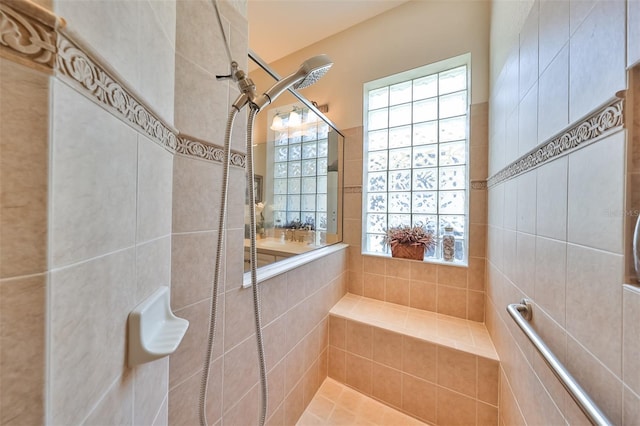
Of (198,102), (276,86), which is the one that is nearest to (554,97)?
(276,86)

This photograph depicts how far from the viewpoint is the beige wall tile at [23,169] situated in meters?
0.23

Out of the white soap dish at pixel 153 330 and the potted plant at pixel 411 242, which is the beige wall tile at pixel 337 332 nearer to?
the potted plant at pixel 411 242

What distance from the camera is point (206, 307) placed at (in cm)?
72

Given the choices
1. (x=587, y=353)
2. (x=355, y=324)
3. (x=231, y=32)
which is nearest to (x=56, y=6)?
(x=231, y=32)

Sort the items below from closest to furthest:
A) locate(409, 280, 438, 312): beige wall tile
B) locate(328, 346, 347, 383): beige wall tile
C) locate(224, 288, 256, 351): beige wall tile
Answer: locate(224, 288, 256, 351): beige wall tile, locate(328, 346, 347, 383): beige wall tile, locate(409, 280, 438, 312): beige wall tile

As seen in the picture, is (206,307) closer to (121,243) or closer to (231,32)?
(121,243)

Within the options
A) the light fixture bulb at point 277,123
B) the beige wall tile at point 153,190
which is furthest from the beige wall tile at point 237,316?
the light fixture bulb at point 277,123

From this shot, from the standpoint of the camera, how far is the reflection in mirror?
1798mm

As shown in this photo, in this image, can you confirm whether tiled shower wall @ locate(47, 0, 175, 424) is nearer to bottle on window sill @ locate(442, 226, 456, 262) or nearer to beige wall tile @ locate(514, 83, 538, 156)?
beige wall tile @ locate(514, 83, 538, 156)

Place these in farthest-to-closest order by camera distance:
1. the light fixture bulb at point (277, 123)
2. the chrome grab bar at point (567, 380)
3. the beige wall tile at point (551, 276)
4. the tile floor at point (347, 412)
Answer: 1. the light fixture bulb at point (277, 123)
2. the tile floor at point (347, 412)
3. the beige wall tile at point (551, 276)
4. the chrome grab bar at point (567, 380)

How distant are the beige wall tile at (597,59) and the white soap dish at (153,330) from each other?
113 centimetres

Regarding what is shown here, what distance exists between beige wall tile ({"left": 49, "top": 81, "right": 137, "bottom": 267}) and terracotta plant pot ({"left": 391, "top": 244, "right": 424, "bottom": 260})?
171 cm

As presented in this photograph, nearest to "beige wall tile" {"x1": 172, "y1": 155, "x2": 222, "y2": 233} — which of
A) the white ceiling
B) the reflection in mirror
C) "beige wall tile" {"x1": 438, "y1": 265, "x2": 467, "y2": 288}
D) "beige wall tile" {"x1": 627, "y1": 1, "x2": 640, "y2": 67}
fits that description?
the reflection in mirror

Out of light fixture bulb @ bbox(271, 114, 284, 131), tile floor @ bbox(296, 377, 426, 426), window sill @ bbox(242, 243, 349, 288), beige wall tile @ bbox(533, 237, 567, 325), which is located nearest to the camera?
beige wall tile @ bbox(533, 237, 567, 325)
